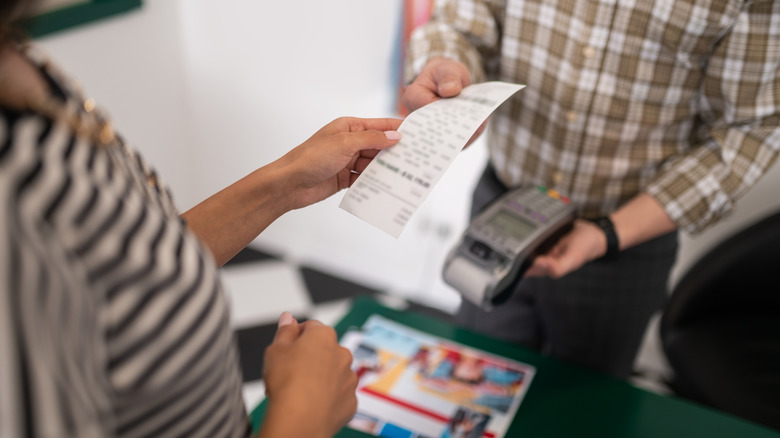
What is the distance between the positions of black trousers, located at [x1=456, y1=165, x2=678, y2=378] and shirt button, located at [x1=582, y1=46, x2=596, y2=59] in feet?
1.11

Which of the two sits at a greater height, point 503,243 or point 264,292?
point 503,243

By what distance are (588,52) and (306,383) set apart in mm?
825

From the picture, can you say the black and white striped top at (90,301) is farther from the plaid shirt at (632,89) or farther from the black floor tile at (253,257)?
the black floor tile at (253,257)

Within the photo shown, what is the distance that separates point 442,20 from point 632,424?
2.75 feet

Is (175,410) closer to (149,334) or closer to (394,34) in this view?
(149,334)

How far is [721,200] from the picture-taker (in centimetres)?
111

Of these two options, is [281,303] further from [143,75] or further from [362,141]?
[362,141]

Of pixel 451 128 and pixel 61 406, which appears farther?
pixel 451 128

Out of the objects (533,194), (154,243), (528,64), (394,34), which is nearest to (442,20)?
(528,64)

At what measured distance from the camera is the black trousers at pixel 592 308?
1.22 meters

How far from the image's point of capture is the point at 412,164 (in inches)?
31.5

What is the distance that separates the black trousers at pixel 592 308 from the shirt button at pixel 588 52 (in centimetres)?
34

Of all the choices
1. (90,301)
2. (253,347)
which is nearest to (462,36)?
(90,301)

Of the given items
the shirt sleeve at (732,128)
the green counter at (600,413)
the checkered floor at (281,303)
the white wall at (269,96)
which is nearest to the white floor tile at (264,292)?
the checkered floor at (281,303)
